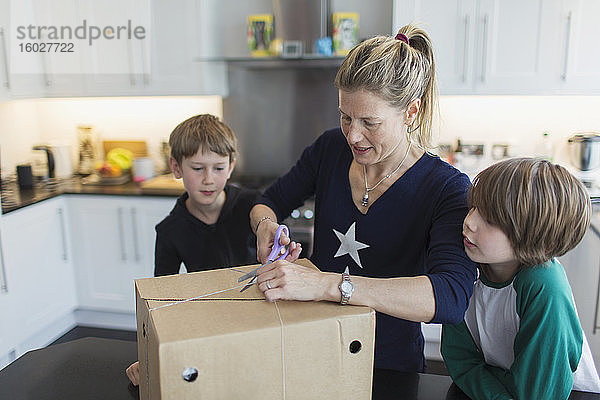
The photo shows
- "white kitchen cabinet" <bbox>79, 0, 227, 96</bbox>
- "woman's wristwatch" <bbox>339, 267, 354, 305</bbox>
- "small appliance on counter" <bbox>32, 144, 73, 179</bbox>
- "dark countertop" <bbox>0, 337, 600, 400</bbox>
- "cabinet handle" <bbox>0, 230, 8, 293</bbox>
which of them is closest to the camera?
"woman's wristwatch" <bbox>339, 267, 354, 305</bbox>

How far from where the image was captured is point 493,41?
271cm

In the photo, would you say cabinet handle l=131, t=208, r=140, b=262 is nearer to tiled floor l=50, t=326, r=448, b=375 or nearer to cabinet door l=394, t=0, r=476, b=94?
tiled floor l=50, t=326, r=448, b=375

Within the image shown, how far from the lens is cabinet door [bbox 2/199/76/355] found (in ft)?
8.75

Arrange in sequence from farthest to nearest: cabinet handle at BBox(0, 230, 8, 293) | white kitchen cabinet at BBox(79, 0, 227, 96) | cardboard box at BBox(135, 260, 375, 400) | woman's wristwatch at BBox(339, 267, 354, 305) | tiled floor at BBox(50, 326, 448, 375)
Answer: tiled floor at BBox(50, 326, 448, 375)
white kitchen cabinet at BBox(79, 0, 227, 96)
cabinet handle at BBox(0, 230, 8, 293)
woman's wristwatch at BBox(339, 267, 354, 305)
cardboard box at BBox(135, 260, 375, 400)

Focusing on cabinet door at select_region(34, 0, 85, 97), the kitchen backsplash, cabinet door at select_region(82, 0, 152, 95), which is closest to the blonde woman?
the kitchen backsplash

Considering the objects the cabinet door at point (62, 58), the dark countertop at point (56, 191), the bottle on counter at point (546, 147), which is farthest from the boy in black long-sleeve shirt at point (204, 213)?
the bottle on counter at point (546, 147)

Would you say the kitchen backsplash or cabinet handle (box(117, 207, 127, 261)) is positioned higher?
the kitchen backsplash

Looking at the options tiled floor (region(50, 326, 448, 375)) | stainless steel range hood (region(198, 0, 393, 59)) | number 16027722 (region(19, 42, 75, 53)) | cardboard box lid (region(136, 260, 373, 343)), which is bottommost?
tiled floor (region(50, 326, 448, 375))

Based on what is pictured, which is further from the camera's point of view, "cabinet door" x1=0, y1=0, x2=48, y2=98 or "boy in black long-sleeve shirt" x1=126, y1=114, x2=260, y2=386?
"cabinet door" x1=0, y1=0, x2=48, y2=98

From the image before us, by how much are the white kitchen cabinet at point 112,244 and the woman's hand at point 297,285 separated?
80.7 inches

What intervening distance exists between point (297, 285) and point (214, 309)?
0.45 ft

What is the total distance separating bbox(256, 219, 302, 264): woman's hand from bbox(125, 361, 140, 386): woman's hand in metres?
0.33

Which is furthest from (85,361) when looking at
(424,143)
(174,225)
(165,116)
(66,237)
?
(165,116)

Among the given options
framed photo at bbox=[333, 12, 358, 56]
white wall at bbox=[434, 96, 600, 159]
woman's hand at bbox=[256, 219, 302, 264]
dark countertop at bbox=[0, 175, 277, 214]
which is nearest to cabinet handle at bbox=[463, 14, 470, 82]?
white wall at bbox=[434, 96, 600, 159]
